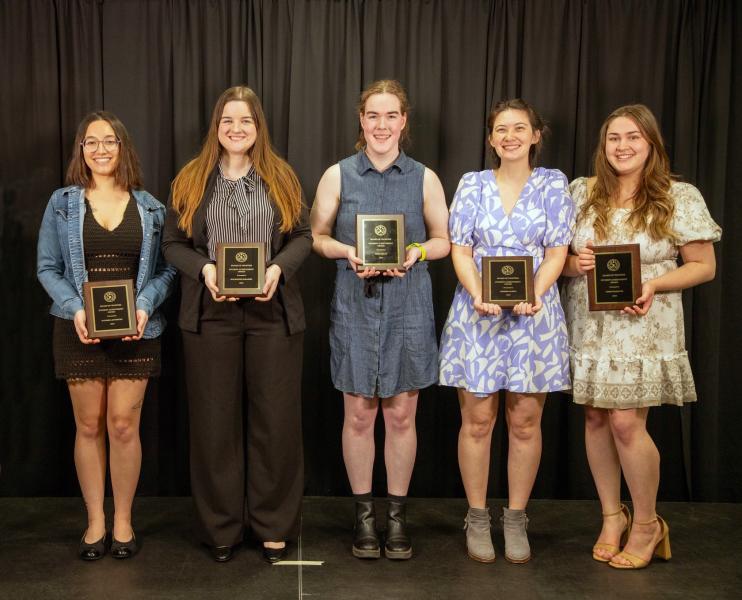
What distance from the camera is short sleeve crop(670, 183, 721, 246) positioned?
10.1 ft

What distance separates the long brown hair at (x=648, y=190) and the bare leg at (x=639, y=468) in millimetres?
733

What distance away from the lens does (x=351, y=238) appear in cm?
326

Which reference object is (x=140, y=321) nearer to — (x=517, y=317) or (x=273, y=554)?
(x=273, y=554)

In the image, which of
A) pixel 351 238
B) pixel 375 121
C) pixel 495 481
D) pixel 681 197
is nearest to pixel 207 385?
pixel 351 238

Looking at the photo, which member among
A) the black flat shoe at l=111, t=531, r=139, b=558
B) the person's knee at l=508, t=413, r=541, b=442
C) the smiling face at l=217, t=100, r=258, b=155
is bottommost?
the black flat shoe at l=111, t=531, r=139, b=558

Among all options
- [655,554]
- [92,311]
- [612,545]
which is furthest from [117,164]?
[655,554]

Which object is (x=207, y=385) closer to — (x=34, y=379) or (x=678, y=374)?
(x=34, y=379)

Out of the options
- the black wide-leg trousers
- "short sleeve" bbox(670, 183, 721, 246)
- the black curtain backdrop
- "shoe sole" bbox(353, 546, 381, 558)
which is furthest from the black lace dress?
"short sleeve" bbox(670, 183, 721, 246)

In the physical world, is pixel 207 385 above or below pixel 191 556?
above

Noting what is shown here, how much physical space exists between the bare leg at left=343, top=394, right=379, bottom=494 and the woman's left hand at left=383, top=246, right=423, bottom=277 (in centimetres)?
54

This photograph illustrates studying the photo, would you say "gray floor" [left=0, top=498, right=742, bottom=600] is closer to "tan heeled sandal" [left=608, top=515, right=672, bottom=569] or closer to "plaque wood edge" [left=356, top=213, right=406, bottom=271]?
"tan heeled sandal" [left=608, top=515, right=672, bottom=569]

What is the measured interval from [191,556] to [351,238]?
4.86ft

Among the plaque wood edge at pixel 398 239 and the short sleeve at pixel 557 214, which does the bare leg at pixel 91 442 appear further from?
the short sleeve at pixel 557 214

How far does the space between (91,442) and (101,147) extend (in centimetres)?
120
